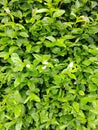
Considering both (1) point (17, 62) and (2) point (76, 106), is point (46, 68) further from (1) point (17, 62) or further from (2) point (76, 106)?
(2) point (76, 106)

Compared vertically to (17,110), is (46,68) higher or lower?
higher

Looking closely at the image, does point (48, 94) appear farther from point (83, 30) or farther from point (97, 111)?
point (83, 30)

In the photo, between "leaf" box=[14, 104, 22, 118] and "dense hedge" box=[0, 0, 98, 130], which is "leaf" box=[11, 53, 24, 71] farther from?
"leaf" box=[14, 104, 22, 118]

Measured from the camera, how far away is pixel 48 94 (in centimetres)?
186

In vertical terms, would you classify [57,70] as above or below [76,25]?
below

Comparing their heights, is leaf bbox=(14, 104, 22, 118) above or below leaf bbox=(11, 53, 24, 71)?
below

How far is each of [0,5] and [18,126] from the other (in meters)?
0.89

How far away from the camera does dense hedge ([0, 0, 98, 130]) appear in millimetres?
1846

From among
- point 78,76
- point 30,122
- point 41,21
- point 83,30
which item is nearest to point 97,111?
point 78,76

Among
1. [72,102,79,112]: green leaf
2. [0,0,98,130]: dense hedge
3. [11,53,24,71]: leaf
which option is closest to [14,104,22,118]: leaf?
[0,0,98,130]: dense hedge

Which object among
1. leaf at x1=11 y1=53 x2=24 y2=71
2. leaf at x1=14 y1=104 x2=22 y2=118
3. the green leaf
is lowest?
leaf at x1=14 y1=104 x2=22 y2=118

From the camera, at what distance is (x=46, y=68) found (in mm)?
1835

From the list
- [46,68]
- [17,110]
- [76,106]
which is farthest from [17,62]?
[76,106]

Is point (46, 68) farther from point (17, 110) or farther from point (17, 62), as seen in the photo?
point (17, 110)
